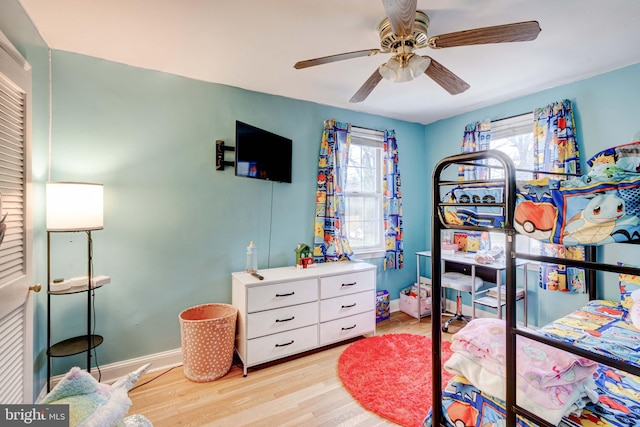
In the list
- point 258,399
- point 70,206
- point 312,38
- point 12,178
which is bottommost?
point 258,399

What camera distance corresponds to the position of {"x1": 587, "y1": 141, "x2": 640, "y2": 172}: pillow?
2.99ft

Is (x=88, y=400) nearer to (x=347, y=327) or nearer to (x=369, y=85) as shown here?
(x=347, y=327)

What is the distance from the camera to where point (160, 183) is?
225 cm

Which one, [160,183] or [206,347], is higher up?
[160,183]

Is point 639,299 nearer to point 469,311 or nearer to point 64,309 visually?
point 469,311

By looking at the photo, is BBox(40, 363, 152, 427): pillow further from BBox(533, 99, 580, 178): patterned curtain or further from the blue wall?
BBox(533, 99, 580, 178): patterned curtain

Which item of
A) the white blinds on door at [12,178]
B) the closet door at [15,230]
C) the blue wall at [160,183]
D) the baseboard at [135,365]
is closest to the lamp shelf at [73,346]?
the blue wall at [160,183]

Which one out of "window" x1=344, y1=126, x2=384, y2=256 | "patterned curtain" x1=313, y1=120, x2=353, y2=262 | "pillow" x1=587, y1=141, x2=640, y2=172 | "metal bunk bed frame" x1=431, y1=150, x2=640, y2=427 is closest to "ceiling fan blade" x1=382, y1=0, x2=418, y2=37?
"metal bunk bed frame" x1=431, y1=150, x2=640, y2=427

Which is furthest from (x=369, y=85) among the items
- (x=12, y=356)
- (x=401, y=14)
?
(x=12, y=356)

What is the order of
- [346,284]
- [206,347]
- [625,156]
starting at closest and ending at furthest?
[625,156]
[206,347]
[346,284]

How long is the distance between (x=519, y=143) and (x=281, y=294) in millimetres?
2939

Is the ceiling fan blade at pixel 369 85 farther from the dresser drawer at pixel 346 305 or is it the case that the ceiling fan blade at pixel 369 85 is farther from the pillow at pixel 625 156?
the dresser drawer at pixel 346 305

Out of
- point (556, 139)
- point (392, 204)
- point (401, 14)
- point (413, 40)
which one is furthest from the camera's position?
point (392, 204)

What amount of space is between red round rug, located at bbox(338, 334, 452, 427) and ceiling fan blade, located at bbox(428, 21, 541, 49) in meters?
2.15
